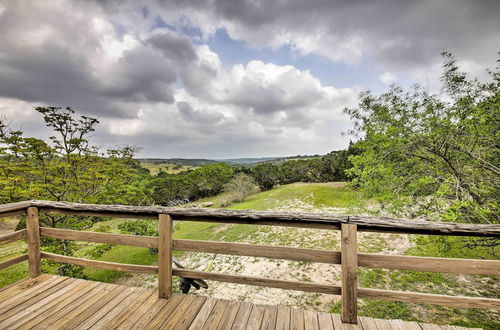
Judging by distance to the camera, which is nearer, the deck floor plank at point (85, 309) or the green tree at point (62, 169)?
the deck floor plank at point (85, 309)

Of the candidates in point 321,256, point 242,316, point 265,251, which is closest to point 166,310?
point 242,316

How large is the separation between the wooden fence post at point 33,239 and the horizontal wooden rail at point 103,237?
0.10 m

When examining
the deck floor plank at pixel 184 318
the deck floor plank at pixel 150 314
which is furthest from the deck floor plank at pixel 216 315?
the deck floor plank at pixel 150 314

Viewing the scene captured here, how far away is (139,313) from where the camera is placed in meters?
Answer: 2.30

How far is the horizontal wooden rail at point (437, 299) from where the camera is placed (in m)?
1.93

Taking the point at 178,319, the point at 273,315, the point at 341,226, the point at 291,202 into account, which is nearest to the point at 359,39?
the point at 341,226

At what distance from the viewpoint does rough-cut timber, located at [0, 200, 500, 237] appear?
1.92m

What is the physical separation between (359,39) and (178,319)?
11.2 meters

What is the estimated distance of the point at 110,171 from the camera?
940cm

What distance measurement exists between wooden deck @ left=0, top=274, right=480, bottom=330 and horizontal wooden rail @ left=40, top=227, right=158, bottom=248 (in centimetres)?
68

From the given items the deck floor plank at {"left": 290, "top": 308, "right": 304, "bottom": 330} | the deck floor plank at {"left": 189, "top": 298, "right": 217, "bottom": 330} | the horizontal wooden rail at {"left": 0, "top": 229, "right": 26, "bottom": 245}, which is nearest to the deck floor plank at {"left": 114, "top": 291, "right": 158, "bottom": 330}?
the deck floor plank at {"left": 189, "top": 298, "right": 217, "bottom": 330}

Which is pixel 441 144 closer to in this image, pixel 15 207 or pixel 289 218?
pixel 289 218

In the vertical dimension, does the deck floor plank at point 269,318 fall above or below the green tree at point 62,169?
below

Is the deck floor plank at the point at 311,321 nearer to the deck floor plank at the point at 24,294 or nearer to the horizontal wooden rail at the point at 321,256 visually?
the horizontal wooden rail at the point at 321,256
